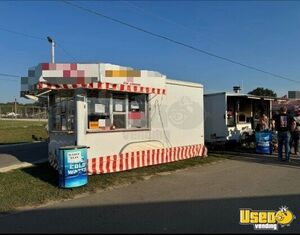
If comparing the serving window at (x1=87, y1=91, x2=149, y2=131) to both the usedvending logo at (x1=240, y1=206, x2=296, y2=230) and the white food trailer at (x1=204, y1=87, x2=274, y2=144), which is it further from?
the white food trailer at (x1=204, y1=87, x2=274, y2=144)

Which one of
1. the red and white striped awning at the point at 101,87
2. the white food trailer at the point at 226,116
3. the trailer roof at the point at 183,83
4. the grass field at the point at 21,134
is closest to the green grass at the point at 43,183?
the red and white striped awning at the point at 101,87

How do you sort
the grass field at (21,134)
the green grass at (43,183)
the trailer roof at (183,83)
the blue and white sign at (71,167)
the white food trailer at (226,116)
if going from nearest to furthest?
the green grass at (43,183) → the blue and white sign at (71,167) → the trailer roof at (183,83) → the white food trailer at (226,116) → the grass field at (21,134)

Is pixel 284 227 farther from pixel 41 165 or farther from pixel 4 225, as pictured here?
pixel 41 165

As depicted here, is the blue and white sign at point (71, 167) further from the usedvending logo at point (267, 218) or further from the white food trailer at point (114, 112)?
the usedvending logo at point (267, 218)

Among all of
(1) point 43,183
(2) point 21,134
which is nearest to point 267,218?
(1) point 43,183

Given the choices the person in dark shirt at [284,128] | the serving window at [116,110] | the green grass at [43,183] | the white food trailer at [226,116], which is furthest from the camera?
the white food trailer at [226,116]

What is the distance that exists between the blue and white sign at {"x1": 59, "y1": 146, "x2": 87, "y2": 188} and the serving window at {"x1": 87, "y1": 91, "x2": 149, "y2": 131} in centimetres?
186

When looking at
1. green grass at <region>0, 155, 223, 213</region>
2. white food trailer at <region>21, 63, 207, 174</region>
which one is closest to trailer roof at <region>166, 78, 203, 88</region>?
white food trailer at <region>21, 63, 207, 174</region>

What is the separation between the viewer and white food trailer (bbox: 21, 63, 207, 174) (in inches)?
432

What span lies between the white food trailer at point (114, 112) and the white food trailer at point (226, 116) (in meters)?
3.38

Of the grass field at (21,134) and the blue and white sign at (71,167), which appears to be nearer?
the blue and white sign at (71,167)

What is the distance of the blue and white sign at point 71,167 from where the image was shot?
934 centimetres

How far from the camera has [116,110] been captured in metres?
12.2

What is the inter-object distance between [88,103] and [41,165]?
3.31 meters
